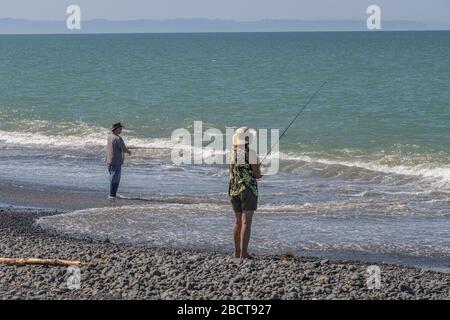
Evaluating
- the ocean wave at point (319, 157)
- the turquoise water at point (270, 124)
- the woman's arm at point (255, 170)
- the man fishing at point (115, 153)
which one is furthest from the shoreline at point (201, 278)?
the ocean wave at point (319, 157)

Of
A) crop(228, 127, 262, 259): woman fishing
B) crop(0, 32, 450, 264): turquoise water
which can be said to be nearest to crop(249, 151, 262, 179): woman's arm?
crop(228, 127, 262, 259): woman fishing

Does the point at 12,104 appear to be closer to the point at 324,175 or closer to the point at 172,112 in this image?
the point at 172,112

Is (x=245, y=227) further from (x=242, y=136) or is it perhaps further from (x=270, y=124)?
(x=270, y=124)

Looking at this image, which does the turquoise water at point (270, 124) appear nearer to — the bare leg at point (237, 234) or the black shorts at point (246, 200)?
the bare leg at point (237, 234)

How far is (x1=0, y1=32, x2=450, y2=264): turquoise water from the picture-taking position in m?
18.6

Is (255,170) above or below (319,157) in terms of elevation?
above

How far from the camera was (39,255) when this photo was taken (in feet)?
38.4

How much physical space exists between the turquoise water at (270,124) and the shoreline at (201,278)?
2558 millimetres

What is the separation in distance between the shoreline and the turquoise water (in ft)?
8.39

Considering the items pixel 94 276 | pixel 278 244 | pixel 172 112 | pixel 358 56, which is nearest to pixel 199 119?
pixel 172 112

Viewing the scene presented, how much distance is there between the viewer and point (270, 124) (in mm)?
32312

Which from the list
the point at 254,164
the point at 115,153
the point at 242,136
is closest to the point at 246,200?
the point at 254,164

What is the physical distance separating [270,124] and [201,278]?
72.3 feet
